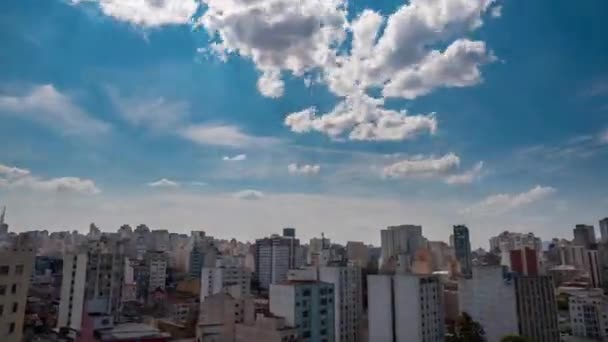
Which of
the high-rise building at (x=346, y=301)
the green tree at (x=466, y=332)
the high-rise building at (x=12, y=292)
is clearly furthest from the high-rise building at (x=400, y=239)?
the high-rise building at (x=12, y=292)

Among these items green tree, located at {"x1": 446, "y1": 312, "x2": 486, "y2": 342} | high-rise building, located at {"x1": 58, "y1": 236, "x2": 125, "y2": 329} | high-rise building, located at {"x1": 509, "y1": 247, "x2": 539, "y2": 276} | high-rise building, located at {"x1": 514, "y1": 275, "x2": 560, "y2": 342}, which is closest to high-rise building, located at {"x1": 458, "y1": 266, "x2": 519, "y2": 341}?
high-rise building, located at {"x1": 514, "y1": 275, "x2": 560, "y2": 342}

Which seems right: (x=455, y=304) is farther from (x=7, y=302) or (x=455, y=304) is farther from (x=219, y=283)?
(x=7, y=302)

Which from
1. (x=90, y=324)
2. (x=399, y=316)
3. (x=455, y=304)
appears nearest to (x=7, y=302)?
(x=90, y=324)

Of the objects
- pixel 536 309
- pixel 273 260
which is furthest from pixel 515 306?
pixel 273 260

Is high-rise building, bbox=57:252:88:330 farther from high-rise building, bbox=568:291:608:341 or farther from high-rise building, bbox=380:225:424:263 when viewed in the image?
high-rise building, bbox=380:225:424:263

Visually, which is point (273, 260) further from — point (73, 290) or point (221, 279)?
point (73, 290)

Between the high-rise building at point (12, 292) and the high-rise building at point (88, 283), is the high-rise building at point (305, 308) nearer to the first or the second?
the high-rise building at point (12, 292)
